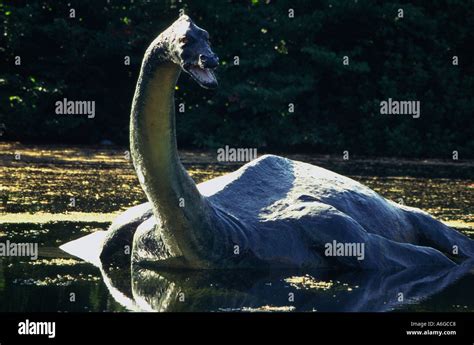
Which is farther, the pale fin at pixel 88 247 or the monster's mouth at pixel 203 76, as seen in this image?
the pale fin at pixel 88 247

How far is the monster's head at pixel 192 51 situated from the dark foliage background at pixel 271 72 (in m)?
16.4

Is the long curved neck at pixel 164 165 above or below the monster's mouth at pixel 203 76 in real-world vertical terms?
below

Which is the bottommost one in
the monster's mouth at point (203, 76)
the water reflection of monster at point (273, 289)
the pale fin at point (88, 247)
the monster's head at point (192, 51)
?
the water reflection of monster at point (273, 289)

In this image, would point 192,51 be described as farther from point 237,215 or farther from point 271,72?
point 271,72

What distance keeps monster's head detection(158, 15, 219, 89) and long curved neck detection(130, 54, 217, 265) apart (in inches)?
9.6

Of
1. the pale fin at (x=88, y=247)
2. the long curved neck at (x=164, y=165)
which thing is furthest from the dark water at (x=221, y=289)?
the long curved neck at (x=164, y=165)

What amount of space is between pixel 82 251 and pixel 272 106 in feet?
50.1

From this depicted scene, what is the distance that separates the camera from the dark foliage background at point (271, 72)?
23656 mm

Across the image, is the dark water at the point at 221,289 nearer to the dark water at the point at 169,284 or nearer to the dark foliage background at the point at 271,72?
the dark water at the point at 169,284

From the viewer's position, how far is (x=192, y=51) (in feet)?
21.7

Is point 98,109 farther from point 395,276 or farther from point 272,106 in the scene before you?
point 395,276

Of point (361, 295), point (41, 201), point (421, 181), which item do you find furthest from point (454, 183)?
point (361, 295)

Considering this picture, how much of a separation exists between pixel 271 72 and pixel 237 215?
16.2m

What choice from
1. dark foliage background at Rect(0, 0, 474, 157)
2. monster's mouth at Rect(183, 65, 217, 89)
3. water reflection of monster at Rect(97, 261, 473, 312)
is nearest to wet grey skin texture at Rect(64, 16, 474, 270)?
monster's mouth at Rect(183, 65, 217, 89)
